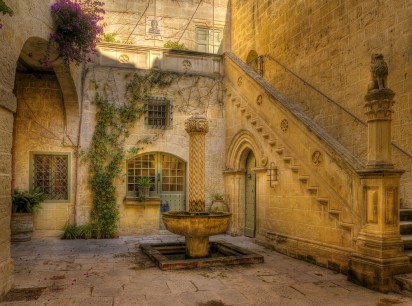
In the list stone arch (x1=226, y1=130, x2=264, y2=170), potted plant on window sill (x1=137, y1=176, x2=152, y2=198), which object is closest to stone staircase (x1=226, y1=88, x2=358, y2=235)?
stone arch (x1=226, y1=130, x2=264, y2=170)

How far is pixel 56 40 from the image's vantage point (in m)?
6.92

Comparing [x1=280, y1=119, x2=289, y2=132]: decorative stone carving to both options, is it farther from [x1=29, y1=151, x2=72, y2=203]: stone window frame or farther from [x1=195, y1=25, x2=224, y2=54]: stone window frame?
[x1=195, y1=25, x2=224, y2=54]: stone window frame

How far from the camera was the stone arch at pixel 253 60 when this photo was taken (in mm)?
12938

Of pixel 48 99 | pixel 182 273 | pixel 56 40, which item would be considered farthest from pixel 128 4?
pixel 182 273

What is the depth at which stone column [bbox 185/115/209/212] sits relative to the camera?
22.5 ft

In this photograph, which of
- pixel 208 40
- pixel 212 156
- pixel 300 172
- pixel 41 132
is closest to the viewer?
pixel 300 172

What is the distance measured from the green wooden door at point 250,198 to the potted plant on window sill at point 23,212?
5.34 m

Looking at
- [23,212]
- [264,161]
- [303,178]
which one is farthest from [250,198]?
[23,212]

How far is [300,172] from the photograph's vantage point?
7191 millimetres

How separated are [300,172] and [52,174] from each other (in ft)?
21.1

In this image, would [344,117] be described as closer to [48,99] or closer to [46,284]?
[46,284]

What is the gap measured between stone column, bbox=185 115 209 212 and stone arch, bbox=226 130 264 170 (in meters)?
2.38

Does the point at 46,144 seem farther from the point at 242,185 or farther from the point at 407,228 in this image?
the point at 407,228

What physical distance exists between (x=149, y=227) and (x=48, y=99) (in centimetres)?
436
